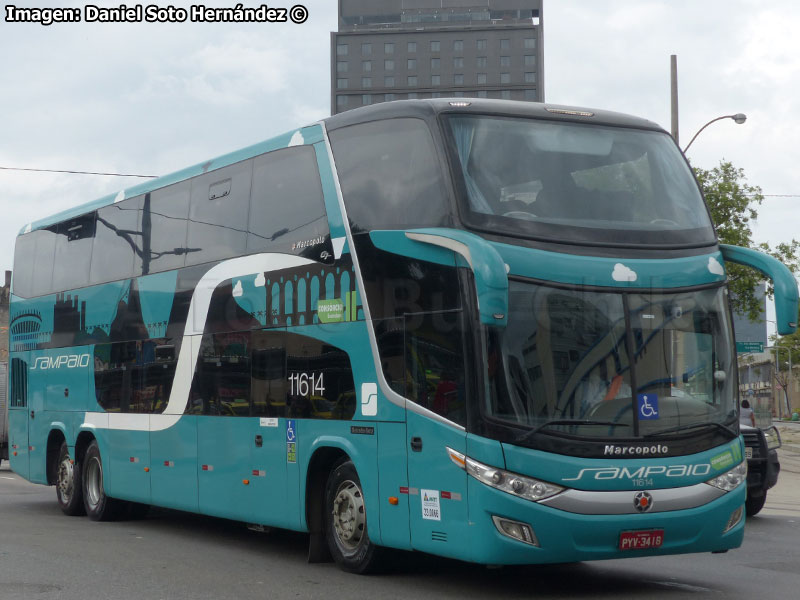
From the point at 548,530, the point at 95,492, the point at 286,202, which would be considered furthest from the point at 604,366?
the point at 95,492

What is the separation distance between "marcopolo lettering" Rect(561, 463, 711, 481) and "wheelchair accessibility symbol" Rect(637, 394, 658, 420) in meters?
0.38

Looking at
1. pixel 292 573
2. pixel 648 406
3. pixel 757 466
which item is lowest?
pixel 292 573

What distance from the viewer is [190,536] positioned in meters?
14.1

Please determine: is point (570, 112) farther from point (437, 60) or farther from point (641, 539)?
point (437, 60)

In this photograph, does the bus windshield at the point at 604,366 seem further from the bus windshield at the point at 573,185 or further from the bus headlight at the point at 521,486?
the bus windshield at the point at 573,185

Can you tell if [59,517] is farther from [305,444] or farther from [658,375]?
[658,375]

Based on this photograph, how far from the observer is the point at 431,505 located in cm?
934

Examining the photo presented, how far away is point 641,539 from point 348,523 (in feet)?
9.09

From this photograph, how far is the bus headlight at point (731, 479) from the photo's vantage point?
30.5 ft

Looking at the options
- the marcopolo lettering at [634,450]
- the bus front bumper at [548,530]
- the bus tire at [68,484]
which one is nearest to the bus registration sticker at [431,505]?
the bus front bumper at [548,530]

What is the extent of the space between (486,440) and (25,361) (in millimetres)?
11566

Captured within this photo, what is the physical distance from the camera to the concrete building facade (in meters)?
149

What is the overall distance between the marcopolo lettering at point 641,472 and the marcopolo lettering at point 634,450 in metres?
0.10

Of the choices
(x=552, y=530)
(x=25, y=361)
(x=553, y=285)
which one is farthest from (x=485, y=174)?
(x=25, y=361)
